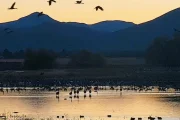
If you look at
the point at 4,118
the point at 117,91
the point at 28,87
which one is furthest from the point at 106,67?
the point at 4,118

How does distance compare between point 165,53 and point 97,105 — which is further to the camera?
point 165,53

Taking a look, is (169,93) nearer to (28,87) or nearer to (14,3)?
(28,87)

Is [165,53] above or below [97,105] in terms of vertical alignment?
above

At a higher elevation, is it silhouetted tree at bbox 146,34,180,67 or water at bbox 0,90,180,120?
silhouetted tree at bbox 146,34,180,67

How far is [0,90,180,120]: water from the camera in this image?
56219 mm

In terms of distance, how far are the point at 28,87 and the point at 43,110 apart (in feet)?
96.3

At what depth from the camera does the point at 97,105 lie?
63688 mm

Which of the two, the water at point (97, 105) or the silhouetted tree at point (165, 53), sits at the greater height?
the silhouetted tree at point (165, 53)

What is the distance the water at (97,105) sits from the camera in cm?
5622

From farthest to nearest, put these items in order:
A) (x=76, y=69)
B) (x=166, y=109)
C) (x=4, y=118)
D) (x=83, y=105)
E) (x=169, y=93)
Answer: (x=76, y=69) < (x=169, y=93) < (x=83, y=105) < (x=166, y=109) < (x=4, y=118)

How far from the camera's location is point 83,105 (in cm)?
6425

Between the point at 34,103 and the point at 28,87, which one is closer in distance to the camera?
the point at 34,103

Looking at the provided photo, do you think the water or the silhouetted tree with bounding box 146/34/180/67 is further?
the silhouetted tree with bounding box 146/34/180/67

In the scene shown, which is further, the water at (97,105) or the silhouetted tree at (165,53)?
the silhouetted tree at (165,53)
